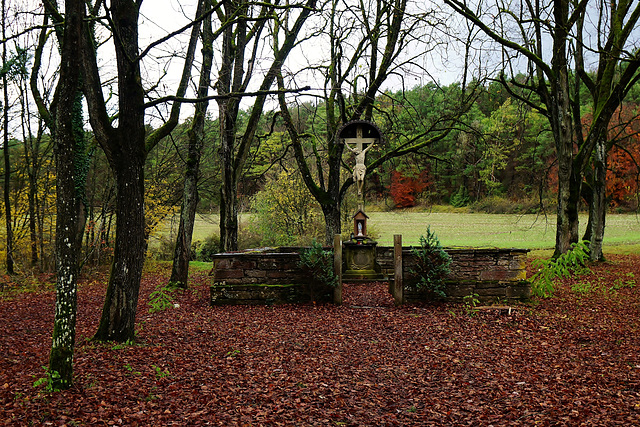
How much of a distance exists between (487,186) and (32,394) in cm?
4577

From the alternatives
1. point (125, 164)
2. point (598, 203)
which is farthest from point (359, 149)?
point (598, 203)

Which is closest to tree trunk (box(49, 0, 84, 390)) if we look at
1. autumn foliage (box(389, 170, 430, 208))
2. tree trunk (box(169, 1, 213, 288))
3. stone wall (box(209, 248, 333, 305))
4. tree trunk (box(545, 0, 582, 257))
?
stone wall (box(209, 248, 333, 305))

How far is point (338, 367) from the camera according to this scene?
563 centimetres

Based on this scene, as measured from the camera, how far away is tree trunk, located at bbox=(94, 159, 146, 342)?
5.77m

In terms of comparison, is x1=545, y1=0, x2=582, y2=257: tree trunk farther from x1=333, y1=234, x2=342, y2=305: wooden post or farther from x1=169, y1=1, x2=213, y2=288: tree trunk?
x1=169, y1=1, x2=213, y2=288: tree trunk

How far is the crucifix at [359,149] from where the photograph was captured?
440 inches

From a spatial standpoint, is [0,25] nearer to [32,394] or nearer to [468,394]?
[32,394]

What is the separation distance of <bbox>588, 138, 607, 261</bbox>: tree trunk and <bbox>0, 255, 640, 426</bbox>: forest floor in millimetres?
6797

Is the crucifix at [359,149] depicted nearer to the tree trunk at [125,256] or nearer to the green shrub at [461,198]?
the tree trunk at [125,256]

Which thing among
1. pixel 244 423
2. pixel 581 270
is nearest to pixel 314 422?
pixel 244 423

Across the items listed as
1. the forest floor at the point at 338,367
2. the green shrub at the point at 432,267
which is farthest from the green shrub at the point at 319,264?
the green shrub at the point at 432,267

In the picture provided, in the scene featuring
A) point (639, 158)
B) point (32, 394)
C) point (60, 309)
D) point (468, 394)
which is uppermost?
point (639, 158)

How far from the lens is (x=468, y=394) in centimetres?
474

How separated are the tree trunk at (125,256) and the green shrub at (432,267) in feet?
17.6
